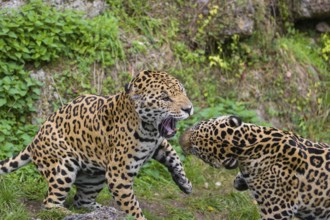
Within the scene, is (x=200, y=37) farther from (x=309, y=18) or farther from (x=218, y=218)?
(x=218, y=218)

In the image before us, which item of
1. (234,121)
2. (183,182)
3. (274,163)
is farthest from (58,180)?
(274,163)

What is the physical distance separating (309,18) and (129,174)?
682cm

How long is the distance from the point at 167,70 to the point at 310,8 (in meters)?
3.33

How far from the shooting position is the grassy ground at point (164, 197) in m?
9.06

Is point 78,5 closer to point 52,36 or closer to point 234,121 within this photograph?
point 52,36

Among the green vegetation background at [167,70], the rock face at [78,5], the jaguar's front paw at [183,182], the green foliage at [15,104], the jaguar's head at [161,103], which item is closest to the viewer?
the jaguar's head at [161,103]

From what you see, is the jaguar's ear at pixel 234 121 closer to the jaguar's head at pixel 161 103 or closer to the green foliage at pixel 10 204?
the jaguar's head at pixel 161 103

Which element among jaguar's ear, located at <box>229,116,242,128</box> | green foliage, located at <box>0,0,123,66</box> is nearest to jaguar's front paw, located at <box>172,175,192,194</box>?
jaguar's ear, located at <box>229,116,242,128</box>

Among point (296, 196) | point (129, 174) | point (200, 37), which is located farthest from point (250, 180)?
point (200, 37)

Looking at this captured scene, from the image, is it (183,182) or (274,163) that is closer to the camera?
(274,163)

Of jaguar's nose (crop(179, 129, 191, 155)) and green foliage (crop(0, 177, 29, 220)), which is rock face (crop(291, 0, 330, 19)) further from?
green foliage (crop(0, 177, 29, 220))

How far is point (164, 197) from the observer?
33.7 ft

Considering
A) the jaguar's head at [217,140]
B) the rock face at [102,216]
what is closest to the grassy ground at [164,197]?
the rock face at [102,216]

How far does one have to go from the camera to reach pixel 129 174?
8.48m
